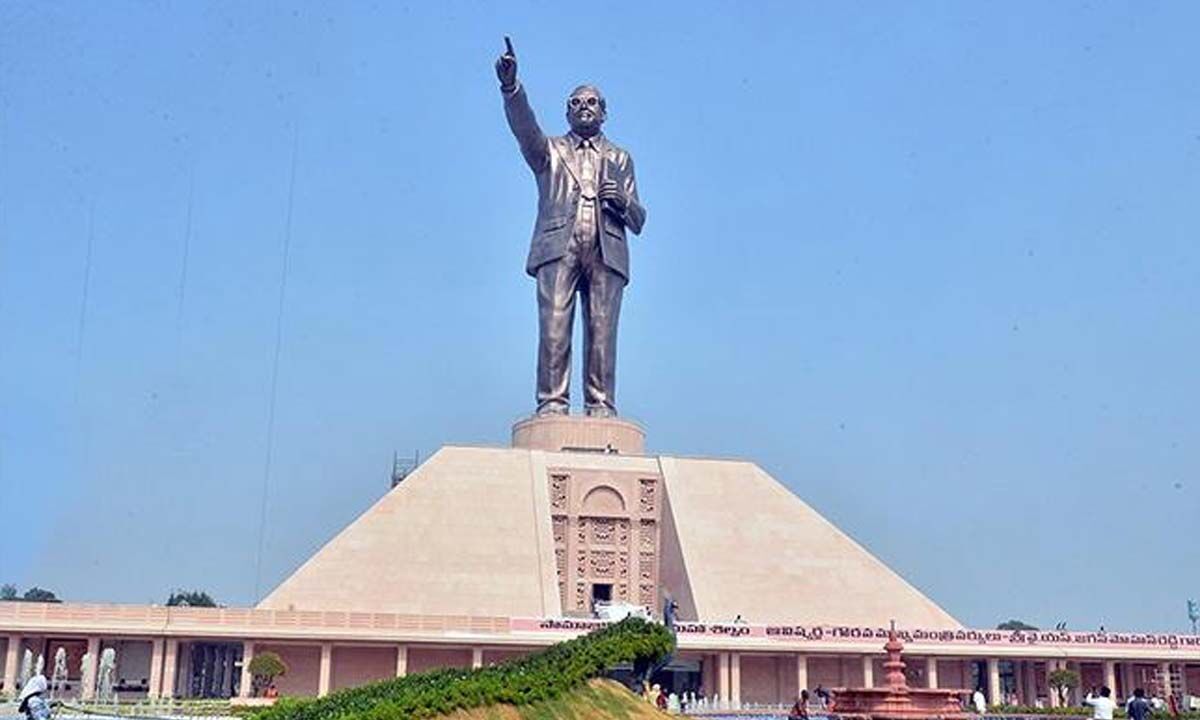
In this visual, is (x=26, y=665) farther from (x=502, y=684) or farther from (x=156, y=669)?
(x=502, y=684)

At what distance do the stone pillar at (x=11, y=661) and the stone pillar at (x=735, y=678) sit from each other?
14.6 m

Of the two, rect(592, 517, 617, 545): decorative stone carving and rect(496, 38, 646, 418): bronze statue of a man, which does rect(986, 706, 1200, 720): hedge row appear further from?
rect(496, 38, 646, 418): bronze statue of a man

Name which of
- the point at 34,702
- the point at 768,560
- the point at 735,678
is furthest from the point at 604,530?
the point at 34,702

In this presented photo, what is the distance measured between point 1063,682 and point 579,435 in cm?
1370

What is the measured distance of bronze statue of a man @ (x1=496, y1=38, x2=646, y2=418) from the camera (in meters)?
35.1

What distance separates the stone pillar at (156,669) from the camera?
2497 centimetres

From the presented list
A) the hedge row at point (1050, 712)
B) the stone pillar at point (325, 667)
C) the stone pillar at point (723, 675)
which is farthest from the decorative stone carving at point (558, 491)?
the hedge row at point (1050, 712)

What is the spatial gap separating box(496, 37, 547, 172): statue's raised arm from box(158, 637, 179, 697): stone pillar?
54.1 feet

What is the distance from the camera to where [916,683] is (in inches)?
1110

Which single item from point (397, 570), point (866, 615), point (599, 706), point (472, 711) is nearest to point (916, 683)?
point (866, 615)

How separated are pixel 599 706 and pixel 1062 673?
19.1 metres

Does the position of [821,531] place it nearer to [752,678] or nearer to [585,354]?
[752,678]

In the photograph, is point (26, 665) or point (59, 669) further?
point (59, 669)

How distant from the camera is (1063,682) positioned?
27.5 metres
